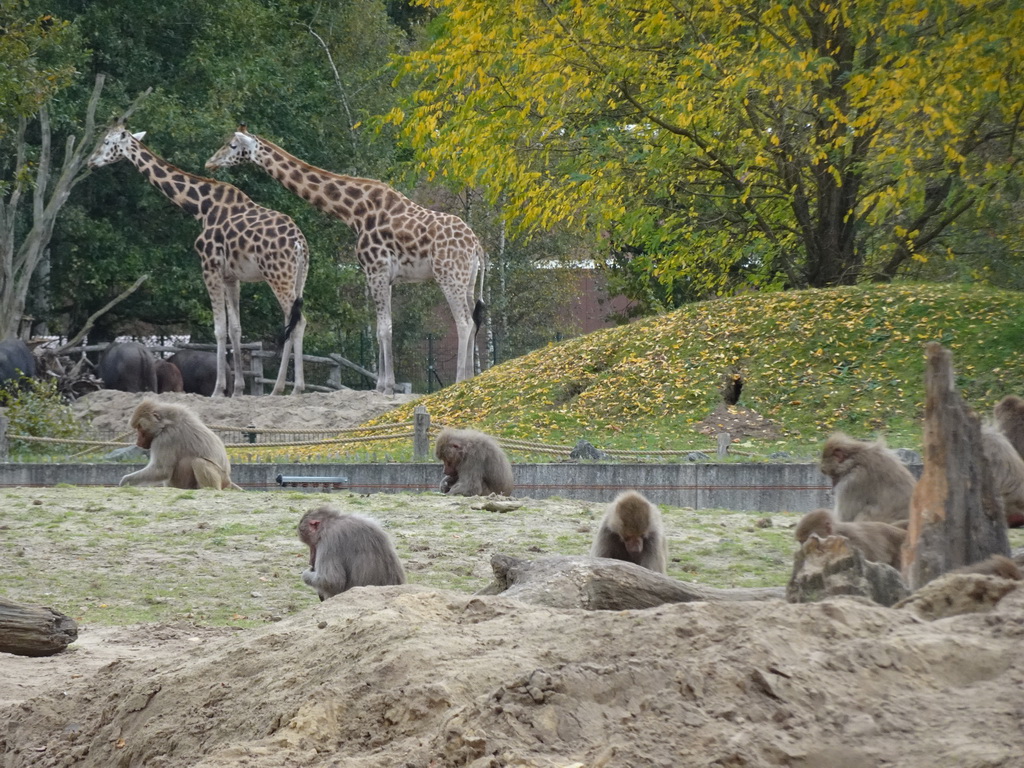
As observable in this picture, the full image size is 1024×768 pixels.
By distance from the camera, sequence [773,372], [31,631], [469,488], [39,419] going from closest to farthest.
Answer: [31,631], [469,488], [773,372], [39,419]

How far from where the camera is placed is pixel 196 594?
31.4 ft

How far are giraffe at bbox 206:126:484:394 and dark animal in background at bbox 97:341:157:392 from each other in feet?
17.3

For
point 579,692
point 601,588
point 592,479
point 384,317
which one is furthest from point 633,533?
point 384,317

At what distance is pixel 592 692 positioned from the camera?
397 centimetres

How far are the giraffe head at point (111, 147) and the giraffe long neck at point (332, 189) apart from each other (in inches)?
103

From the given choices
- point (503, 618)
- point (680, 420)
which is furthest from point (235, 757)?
point (680, 420)

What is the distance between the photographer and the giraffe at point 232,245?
82.8 feet

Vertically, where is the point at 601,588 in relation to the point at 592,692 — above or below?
above

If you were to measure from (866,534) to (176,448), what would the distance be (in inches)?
328

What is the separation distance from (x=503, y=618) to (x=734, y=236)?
19526mm

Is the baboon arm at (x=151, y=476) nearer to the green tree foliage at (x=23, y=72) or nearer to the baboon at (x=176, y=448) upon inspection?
the baboon at (x=176, y=448)

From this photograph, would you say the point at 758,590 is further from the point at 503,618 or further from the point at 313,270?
the point at 313,270

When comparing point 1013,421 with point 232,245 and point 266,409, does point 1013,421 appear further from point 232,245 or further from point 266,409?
point 232,245

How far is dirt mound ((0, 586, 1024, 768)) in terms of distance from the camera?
3.50 meters
